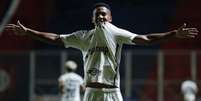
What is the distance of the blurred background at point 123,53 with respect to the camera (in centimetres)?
1833

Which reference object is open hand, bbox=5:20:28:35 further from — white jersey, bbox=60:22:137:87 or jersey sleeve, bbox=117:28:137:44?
jersey sleeve, bbox=117:28:137:44

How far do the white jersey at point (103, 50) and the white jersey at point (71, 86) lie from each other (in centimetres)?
648

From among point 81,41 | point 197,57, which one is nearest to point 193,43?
point 197,57

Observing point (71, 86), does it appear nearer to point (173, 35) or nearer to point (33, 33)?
point (33, 33)

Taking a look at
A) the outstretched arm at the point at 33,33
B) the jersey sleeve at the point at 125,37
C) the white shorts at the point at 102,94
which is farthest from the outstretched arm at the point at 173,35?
the outstretched arm at the point at 33,33

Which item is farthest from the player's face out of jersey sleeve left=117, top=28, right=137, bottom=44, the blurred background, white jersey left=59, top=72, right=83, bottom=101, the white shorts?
the blurred background

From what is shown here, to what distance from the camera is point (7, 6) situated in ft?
64.8

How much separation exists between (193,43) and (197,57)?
1.00 m

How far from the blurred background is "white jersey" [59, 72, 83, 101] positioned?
3743 millimetres

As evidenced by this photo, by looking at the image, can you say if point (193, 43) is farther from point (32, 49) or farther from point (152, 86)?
point (32, 49)

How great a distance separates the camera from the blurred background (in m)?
18.3

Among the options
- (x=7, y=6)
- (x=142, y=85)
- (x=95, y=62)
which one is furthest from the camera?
(x=7, y=6)

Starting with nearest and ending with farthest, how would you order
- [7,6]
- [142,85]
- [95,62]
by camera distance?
1. [95,62]
2. [142,85]
3. [7,6]

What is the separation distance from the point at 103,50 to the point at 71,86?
22.0 feet
